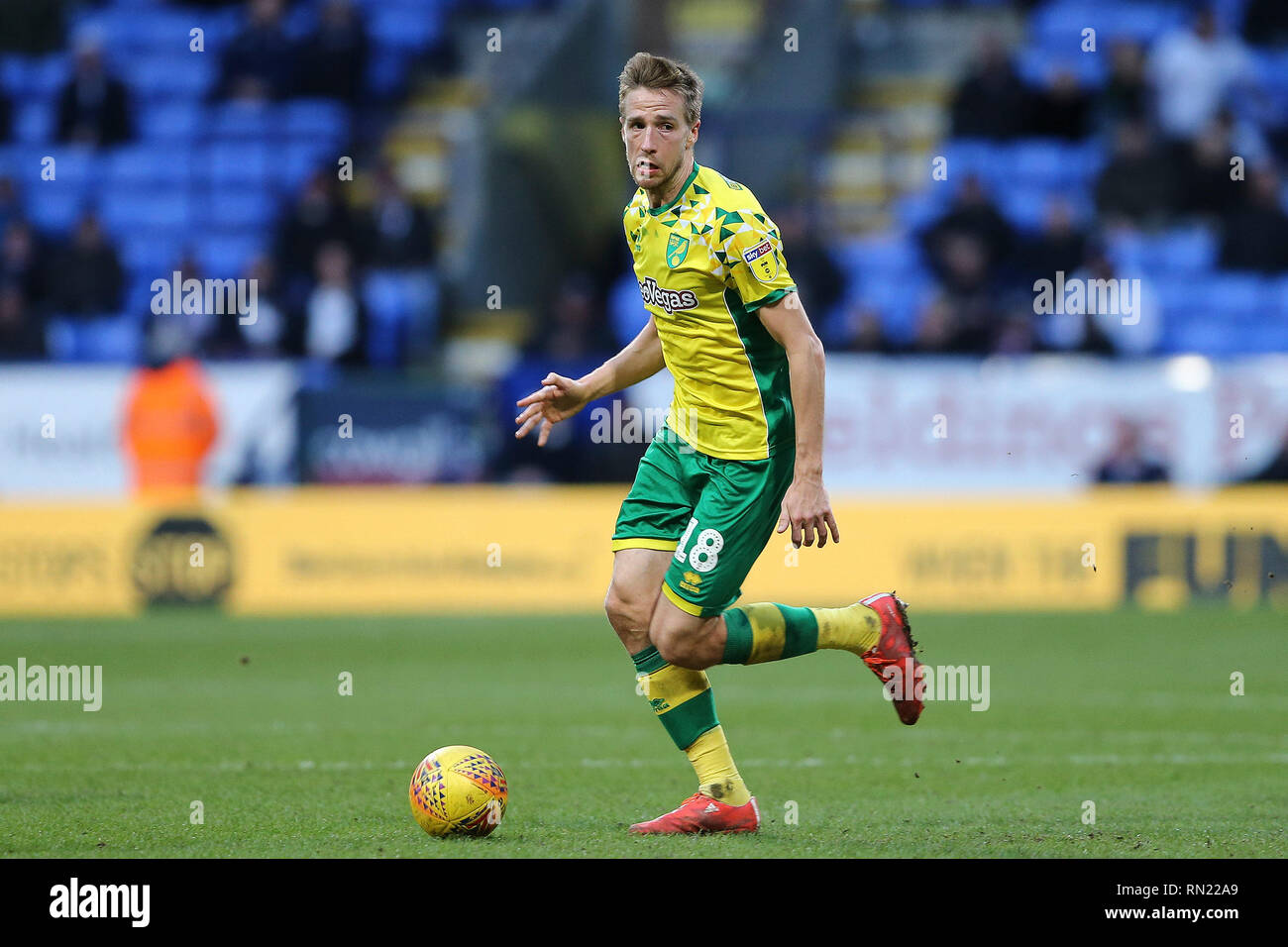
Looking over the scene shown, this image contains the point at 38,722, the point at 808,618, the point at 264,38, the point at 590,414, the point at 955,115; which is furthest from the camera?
the point at 264,38

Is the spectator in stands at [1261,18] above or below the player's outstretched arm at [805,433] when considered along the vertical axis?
above

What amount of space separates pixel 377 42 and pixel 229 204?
2.70m

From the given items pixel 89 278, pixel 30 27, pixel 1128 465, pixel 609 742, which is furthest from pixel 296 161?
pixel 609 742

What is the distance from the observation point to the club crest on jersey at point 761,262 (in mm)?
5781

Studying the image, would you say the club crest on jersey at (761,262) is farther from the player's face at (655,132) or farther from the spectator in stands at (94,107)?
the spectator in stands at (94,107)

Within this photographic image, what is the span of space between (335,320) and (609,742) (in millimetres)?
9068

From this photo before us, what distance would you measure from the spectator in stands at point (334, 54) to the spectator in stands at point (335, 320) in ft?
11.5

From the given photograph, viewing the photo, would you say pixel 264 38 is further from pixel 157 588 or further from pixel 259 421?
pixel 157 588

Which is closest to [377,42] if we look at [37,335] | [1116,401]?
[37,335]

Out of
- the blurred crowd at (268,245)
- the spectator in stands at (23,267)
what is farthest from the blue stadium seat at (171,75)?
the spectator in stands at (23,267)

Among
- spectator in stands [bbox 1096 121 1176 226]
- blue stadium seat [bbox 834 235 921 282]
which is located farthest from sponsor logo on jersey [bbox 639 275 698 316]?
spectator in stands [bbox 1096 121 1176 226]

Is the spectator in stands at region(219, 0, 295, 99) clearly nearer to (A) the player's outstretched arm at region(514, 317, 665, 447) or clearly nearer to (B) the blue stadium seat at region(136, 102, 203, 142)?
(B) the blue stadium seat at region(136, 102, 203, 142)

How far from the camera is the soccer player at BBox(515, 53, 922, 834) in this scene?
5.81 m

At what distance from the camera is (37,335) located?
1711cm
